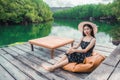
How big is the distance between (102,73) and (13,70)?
3011mm

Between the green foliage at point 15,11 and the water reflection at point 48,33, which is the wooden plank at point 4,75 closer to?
the water reflection at point 48,33

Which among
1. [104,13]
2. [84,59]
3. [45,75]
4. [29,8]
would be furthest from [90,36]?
[104,13]

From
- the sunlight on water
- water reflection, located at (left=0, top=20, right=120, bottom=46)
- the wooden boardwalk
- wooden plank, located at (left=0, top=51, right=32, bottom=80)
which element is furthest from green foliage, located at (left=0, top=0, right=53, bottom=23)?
wooden plank, located at (left=0, top=51, right=32, bottom=80)

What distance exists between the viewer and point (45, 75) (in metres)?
3.91

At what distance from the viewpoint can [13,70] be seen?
4.33 m

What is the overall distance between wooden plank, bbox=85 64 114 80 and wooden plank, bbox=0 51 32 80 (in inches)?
85.9

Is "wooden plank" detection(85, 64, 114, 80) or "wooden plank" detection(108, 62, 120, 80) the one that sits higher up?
"wooden plank" detection(85, 64, 114, 80)

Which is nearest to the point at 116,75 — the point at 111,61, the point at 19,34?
the point at 111,61

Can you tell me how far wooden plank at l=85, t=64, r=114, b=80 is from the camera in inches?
73.2

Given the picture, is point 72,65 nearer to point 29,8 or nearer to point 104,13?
point 29,8

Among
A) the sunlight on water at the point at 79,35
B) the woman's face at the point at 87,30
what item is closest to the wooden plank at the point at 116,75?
the woman's face at the point at 87,30

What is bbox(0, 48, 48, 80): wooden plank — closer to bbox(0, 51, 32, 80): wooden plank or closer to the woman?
bbox(0, 51, 32, 80): wooden plank

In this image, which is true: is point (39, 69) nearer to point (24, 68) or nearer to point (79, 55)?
point (24, 68)

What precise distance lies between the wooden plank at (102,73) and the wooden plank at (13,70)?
2.18m
